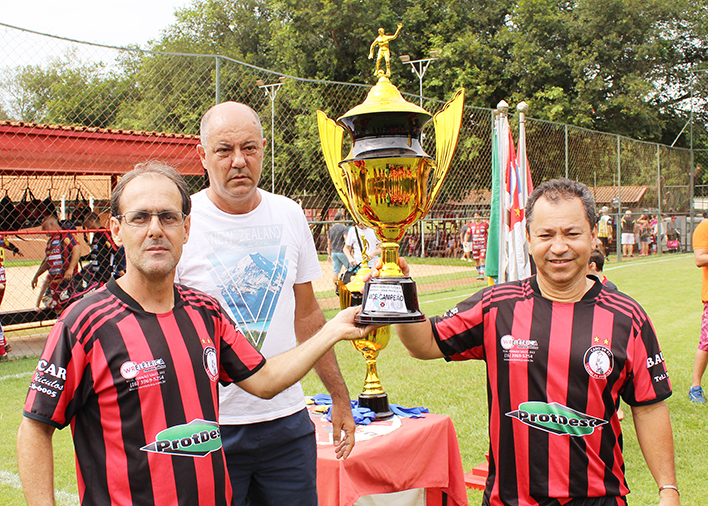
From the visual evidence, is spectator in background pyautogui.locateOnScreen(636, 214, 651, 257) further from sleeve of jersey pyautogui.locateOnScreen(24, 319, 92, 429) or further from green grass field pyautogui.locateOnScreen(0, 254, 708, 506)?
sleeve of jersey pyautogui.locateOnScreen(24, 319, 92, 429)

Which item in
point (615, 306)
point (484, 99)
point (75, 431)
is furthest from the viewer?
point (484, 99)

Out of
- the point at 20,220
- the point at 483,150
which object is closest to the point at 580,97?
the point at 483,150

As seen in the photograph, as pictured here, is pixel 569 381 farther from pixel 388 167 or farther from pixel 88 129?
pixel 88 129

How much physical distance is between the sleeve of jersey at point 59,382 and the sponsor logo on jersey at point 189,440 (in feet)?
0.74

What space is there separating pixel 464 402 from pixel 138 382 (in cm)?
481

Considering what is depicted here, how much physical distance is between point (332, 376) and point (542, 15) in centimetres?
2639

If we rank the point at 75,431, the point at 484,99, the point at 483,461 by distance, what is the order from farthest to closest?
the point at 484,99, the point at 483,461, the point at 75,431

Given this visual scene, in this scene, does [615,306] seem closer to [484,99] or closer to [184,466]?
[184,466]

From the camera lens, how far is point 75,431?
1.67 metres

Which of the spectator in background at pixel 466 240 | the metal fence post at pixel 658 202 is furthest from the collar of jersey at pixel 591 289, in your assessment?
the metal fence post at pixel 658 202

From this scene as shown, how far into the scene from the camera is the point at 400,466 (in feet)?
9.29

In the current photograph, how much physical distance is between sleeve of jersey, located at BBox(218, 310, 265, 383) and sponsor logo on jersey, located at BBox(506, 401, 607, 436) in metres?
0.93

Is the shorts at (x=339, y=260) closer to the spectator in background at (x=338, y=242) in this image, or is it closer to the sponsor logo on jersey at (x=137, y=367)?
the spectator in background at (x=338, y=242)

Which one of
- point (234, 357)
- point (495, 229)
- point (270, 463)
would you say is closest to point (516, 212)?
point (495, 229)
